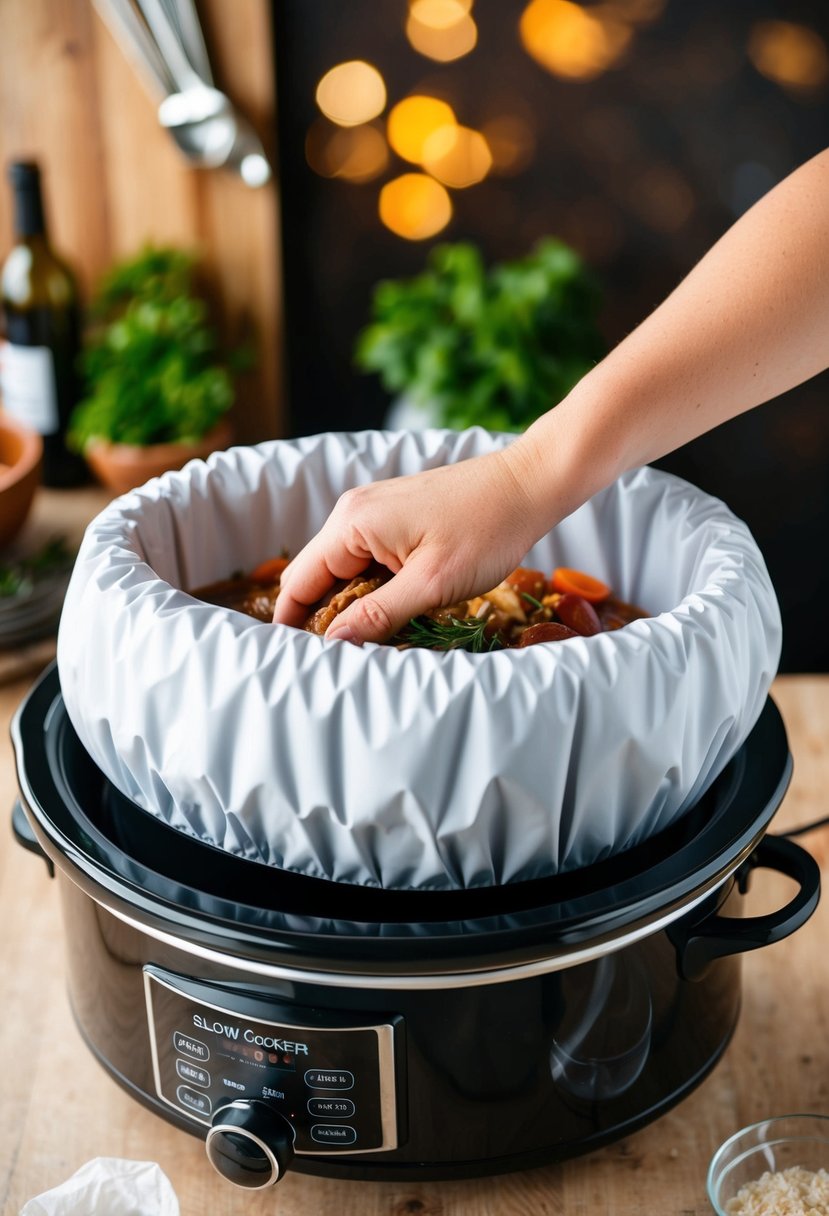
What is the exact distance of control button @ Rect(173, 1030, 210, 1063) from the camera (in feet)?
2.48

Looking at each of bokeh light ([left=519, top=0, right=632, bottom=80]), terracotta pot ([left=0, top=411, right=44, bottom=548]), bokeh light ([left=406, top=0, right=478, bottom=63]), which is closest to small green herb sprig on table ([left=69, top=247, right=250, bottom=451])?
terracotta pot ([left=0, top=411, right=44, bottom=548])

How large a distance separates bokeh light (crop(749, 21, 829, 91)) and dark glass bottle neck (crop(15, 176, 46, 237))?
103 cm

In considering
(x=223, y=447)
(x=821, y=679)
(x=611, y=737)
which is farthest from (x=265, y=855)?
(x=223, y=447)

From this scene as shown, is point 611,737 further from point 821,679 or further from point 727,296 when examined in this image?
point 821,679

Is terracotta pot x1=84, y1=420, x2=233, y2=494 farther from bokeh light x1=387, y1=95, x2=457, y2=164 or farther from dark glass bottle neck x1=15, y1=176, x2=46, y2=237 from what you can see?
bokeh light x1=387, y1=95, x2=457, y2=164

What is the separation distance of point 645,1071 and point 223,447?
1135 millimetres

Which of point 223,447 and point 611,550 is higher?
point 611,550

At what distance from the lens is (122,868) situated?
2.44ft

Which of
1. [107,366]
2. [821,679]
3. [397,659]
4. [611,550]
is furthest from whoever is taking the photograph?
[107,366]

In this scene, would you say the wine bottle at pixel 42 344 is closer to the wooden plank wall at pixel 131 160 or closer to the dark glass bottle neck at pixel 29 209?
the dark glass bottle neck at pixel 29 209

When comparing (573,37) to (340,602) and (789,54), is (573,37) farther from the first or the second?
(340,602)

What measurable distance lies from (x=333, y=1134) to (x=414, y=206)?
1531 mm

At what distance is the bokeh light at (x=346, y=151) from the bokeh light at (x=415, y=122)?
23 mm

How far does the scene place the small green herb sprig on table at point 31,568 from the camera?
1.46m
